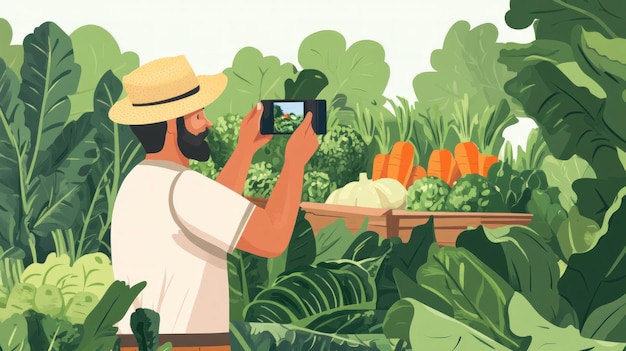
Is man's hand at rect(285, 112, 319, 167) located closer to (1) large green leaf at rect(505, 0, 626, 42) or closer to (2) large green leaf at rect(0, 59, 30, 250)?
(1) large green leaf at rect(505, 0, 626, 42)

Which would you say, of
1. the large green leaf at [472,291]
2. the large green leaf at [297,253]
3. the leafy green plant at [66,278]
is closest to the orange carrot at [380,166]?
the large green leaf at [297,253]

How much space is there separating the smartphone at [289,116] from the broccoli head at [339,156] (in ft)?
4.18

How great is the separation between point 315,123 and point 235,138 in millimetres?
1562

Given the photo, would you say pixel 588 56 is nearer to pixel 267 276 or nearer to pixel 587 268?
pixel 587 268

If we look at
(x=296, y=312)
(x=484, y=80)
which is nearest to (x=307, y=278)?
(x=296, y=312)

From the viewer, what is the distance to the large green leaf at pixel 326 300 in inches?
139

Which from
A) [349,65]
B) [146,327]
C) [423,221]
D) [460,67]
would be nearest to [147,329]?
[146,327]

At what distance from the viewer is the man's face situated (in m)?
3.07

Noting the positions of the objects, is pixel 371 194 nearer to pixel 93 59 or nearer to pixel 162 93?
pixel 162 93

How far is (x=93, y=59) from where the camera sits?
5086 millimetres

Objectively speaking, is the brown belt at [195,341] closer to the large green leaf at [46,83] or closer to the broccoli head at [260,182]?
the broccoli head at [260,182]

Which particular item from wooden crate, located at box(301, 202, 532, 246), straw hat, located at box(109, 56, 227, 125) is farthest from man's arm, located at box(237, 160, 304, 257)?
wooden crate, located at box(301, 202, 532, 246)

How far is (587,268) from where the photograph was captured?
7.52 ft

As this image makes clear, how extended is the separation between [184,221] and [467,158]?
79.0 inches
